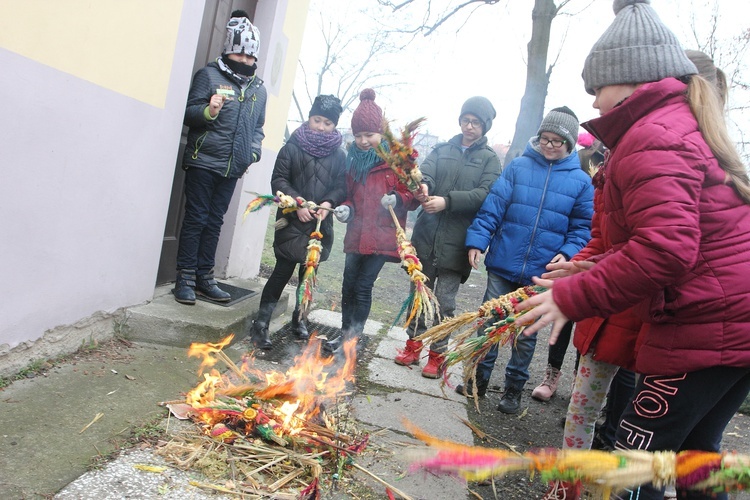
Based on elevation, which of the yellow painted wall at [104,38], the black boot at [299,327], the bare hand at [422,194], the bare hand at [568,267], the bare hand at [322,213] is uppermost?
the yellow painted wall at [104,38]

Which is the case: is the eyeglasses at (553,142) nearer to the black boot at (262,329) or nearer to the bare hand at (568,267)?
the bare hand at (568,267)

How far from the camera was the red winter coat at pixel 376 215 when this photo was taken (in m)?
4.46

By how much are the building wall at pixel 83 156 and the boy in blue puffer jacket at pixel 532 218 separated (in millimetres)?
2507

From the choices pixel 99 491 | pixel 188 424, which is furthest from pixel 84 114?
pixel 99 491

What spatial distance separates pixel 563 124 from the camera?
4.02 meters

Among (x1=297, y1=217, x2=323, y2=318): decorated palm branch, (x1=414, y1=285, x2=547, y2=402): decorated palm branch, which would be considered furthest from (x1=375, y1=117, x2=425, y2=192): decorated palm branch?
(x1=414, y1=285, x2=547, y2=402): decorated palm branch

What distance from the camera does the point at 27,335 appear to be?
3.12 meters

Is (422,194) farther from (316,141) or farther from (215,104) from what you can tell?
(215,104)

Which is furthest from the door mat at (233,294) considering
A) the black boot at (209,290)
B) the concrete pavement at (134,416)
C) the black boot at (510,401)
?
the black boot at (510,401)

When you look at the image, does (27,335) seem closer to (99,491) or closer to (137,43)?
(99,491)

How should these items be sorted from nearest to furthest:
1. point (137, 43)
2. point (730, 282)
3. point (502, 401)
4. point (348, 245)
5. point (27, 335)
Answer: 1. point (730, 282)
2. point (27, 335)
3. point (137, 43)
4. point (502, 401)
5. point (348, 245)

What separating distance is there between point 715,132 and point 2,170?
10.5ft

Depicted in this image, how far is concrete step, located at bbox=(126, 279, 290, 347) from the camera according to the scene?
3990 mm

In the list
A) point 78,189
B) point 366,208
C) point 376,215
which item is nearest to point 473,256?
point 376,215
